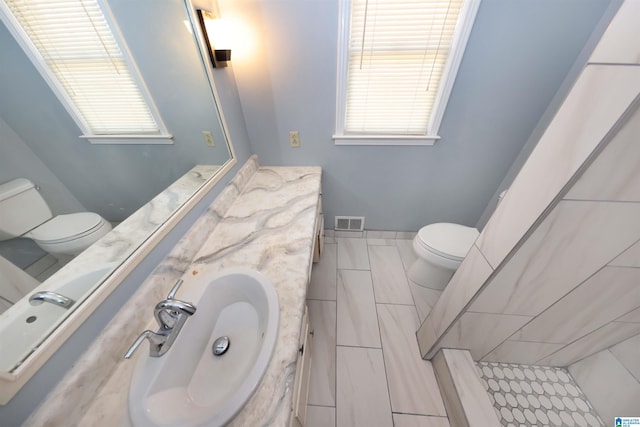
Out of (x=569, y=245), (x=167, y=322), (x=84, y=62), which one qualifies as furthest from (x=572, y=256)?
(x=84, y=62)

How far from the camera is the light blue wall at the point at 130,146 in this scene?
57 centimetres

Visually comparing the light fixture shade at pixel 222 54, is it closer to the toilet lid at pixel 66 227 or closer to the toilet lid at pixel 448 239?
the toilet lid at pixel 66 227

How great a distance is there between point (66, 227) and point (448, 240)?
185cm

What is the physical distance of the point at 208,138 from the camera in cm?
→ 116

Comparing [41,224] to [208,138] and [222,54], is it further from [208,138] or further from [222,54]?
[222,54]

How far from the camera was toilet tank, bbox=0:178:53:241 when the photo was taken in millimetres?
519

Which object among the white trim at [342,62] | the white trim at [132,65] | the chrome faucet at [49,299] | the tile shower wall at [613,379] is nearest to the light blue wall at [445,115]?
the white trim at [342,62]

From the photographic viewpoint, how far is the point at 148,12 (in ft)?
2.75

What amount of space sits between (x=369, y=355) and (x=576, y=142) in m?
1.29

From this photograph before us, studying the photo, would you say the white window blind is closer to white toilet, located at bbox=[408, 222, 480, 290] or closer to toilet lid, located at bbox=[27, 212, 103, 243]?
white toilet, located at bbox=[408, 222, 480, 290]

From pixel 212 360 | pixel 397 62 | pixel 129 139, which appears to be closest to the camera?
pixel 212 360

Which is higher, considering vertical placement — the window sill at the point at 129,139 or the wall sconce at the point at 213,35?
the wall sconce at the point at 213,35

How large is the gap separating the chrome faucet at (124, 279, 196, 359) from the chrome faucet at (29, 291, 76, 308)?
210 millimetres

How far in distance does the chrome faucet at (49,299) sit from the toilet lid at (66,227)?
160 millimetres
